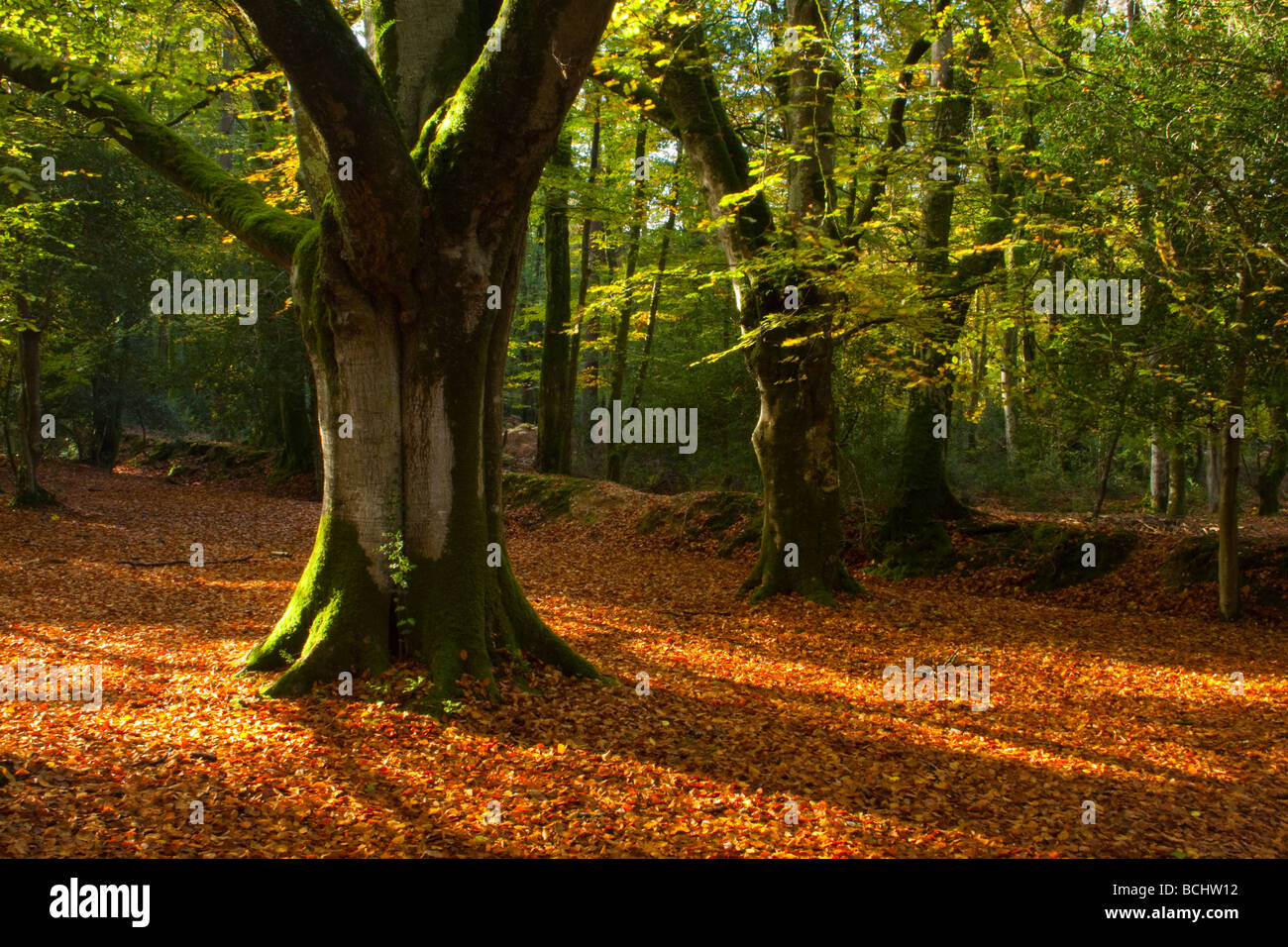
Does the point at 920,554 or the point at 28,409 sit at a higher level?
the point at 28,409

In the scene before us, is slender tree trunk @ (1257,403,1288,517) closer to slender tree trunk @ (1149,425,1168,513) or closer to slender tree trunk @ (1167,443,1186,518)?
slender tree trunk @ (1167,443,1186,518)

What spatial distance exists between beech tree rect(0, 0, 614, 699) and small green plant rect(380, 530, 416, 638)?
14 millimetres

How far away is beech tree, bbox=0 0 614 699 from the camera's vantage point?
4594 millimetres

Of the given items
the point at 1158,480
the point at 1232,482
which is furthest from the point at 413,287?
the point at 1158,480

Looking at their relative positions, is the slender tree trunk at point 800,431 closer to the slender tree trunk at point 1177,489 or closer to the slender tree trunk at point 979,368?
the slender tree trunk at point 979,368

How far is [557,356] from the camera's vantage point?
1728 centimetres

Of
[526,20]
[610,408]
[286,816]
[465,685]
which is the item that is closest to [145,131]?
[526,20]

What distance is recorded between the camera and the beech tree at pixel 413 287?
4.59 metres

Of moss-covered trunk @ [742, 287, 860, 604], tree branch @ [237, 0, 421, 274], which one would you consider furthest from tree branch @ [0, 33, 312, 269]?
moss-covered trunk @ [742, 287, 860, 604]

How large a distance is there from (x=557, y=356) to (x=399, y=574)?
1237 centimetres

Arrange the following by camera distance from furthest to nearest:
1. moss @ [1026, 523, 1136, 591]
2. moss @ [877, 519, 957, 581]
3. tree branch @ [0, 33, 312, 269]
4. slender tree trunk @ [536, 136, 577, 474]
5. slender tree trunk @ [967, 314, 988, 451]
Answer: slender tree trunk @ [536, 136, 577, 474] → moss @ [877, 519, 957, 581] → moss @ [1026, 523, 1136, 591] → slender tree trunk @ [967, 314, 988, 451] → tree branch @ [0, 33, 312, 269]

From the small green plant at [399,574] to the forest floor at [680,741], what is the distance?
50 cm

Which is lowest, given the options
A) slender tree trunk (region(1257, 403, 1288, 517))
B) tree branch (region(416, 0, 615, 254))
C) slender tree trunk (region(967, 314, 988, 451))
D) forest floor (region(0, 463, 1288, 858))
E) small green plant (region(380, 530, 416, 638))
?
forest floor (region(0, 463, 1288, 858))

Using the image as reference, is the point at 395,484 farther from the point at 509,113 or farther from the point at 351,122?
the point at 509,113
